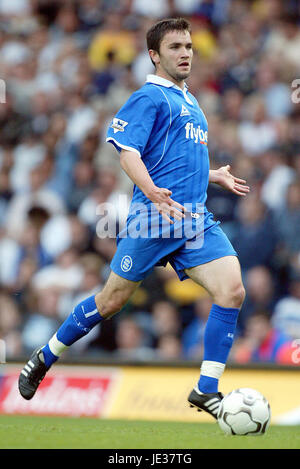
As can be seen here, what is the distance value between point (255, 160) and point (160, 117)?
509cm

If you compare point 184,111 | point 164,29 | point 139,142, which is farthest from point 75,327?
point 164,29

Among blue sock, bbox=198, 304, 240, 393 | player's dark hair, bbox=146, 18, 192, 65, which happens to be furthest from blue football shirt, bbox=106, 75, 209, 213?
blue sock, bbox=198, 304, 240, 393

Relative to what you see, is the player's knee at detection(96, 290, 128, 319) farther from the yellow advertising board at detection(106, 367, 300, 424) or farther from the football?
the yellow advertising board at detection(106, 367, 300, 424)

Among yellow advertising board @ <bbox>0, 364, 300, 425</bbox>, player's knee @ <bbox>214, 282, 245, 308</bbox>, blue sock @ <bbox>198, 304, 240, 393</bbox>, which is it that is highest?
player's knee @ <bbox>214, 282, 245, 308</bbox>

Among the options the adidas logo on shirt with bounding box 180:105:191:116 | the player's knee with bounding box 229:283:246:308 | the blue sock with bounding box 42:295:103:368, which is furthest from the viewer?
the blue sock with bounding box 42:295:103:368

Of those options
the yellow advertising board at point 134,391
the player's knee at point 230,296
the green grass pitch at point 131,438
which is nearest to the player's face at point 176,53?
the player's knee at point 230,296

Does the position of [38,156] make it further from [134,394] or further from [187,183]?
[187,183]

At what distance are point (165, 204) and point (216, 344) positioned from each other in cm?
97

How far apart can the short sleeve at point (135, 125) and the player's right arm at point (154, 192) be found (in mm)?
115

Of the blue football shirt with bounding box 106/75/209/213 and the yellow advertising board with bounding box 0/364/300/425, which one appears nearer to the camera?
the blue football shirt with bounding box 106/75/209/213

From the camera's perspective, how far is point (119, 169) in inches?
456

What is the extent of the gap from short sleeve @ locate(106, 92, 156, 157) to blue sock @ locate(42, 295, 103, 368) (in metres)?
1.13

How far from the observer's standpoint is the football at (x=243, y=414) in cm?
550

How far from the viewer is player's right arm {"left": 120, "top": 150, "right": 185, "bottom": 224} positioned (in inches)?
220
